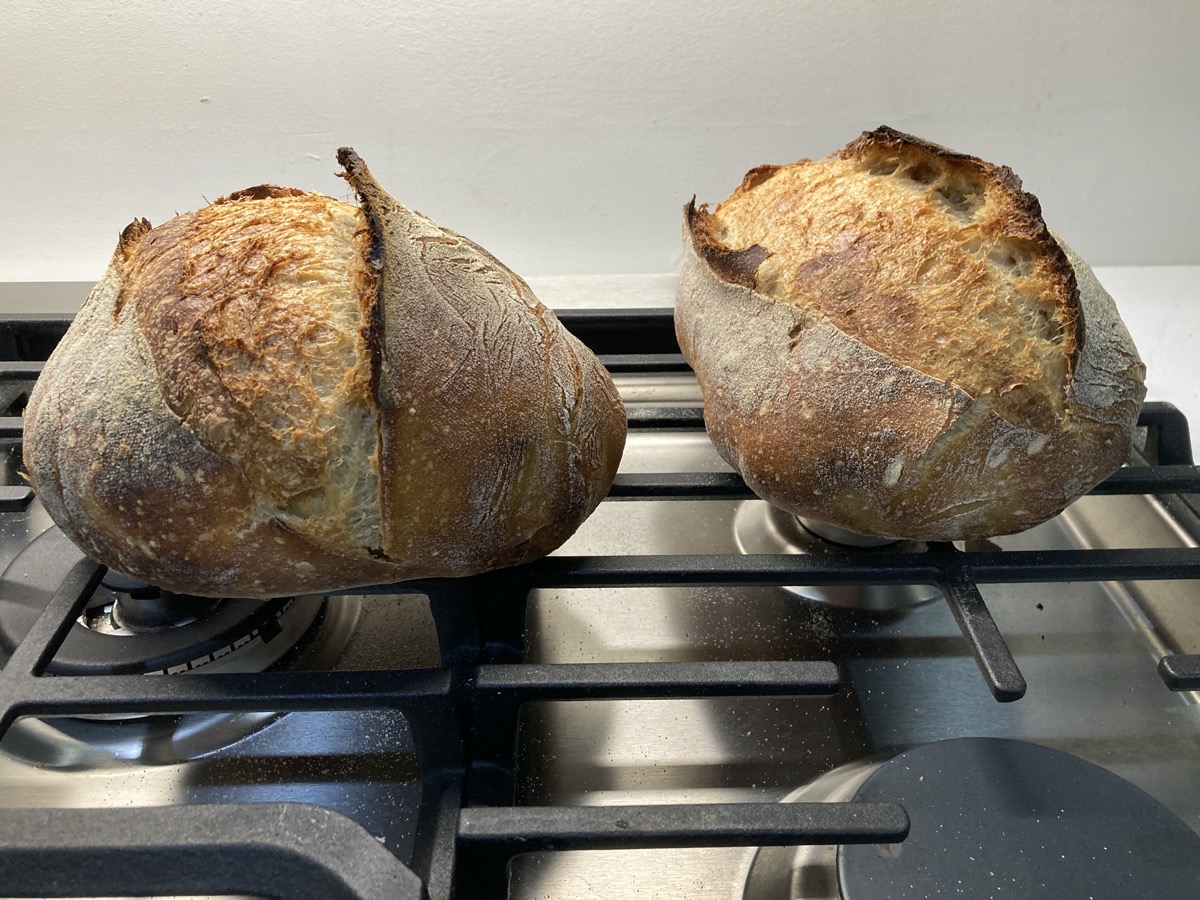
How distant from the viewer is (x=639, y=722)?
0.63m

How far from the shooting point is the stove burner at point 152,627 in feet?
2.02

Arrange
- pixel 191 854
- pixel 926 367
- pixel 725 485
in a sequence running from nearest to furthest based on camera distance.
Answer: pixel 191 854 < pixel 926 367 < pixel 725 485

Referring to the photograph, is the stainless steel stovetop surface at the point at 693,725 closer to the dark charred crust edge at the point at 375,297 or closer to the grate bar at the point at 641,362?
the dark charred crust edge at the point at 375,297

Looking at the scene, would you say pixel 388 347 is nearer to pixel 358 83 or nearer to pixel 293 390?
pixel 293 390

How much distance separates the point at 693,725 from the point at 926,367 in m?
0.31

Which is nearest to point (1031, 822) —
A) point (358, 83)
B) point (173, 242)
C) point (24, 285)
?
point (173, 242)

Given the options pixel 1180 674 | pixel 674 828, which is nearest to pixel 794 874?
pixel 674 828

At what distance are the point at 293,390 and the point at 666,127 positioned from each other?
0.79 meters

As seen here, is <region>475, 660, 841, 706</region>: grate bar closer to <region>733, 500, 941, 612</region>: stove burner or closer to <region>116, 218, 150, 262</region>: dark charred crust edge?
<region>733, 500, 941, 612</region>: stove burner

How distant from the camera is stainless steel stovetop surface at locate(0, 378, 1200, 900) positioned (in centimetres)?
57

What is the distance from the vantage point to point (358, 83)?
3.56ft

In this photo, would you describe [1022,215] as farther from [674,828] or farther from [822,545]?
[674,828]

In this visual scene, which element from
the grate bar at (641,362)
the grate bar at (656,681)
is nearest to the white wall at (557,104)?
the grate bar at (641,362)

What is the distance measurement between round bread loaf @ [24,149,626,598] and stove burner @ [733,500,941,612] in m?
0.26
